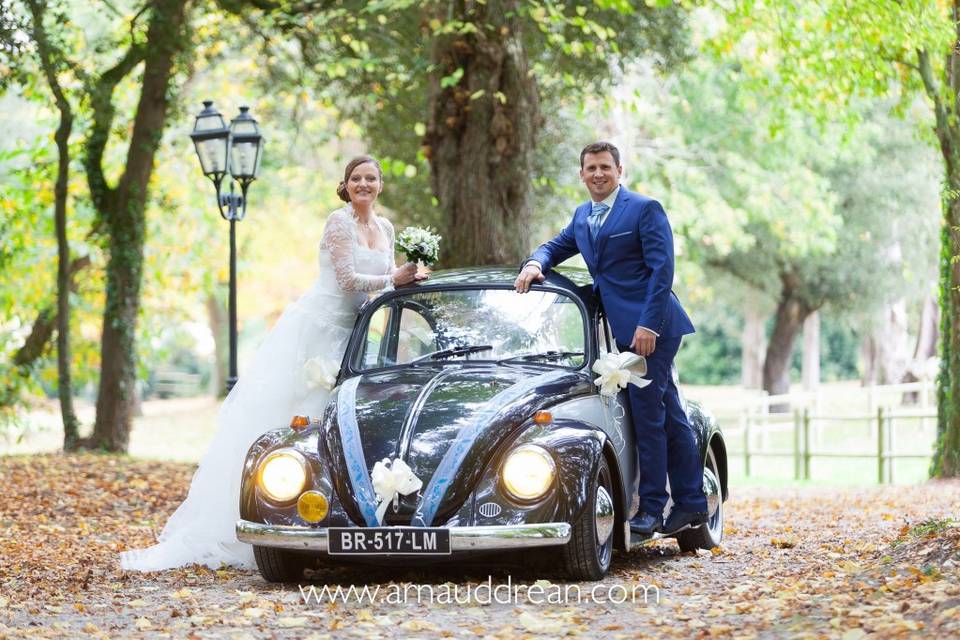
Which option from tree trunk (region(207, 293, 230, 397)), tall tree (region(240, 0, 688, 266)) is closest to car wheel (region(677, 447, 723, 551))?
tall tree (region(240, 0, 688, 266))

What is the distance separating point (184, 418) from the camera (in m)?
38.0

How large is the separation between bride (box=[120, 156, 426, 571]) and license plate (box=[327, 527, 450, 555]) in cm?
163

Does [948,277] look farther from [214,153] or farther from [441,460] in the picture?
[441,460]

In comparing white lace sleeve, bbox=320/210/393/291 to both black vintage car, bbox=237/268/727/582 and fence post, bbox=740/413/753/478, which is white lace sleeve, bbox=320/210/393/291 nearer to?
black vintage car, bbox=237/268/727/582

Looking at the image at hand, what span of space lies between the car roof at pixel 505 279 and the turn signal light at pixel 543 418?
1.26 m

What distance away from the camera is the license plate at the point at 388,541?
21.7 feet

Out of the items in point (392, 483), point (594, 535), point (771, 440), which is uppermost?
point (392, 483)

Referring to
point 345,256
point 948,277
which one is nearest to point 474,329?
point 345,256

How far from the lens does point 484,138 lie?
1330 cm

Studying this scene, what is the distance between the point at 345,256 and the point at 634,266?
1.94m

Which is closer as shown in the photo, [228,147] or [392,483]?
[392,483]

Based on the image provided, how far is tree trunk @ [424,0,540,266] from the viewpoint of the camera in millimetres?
13266

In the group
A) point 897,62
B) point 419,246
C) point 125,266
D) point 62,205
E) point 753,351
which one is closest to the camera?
point 419,246

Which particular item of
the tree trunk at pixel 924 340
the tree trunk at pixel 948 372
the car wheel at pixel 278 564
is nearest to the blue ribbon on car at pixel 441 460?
the car wheel at pixel 278 564
